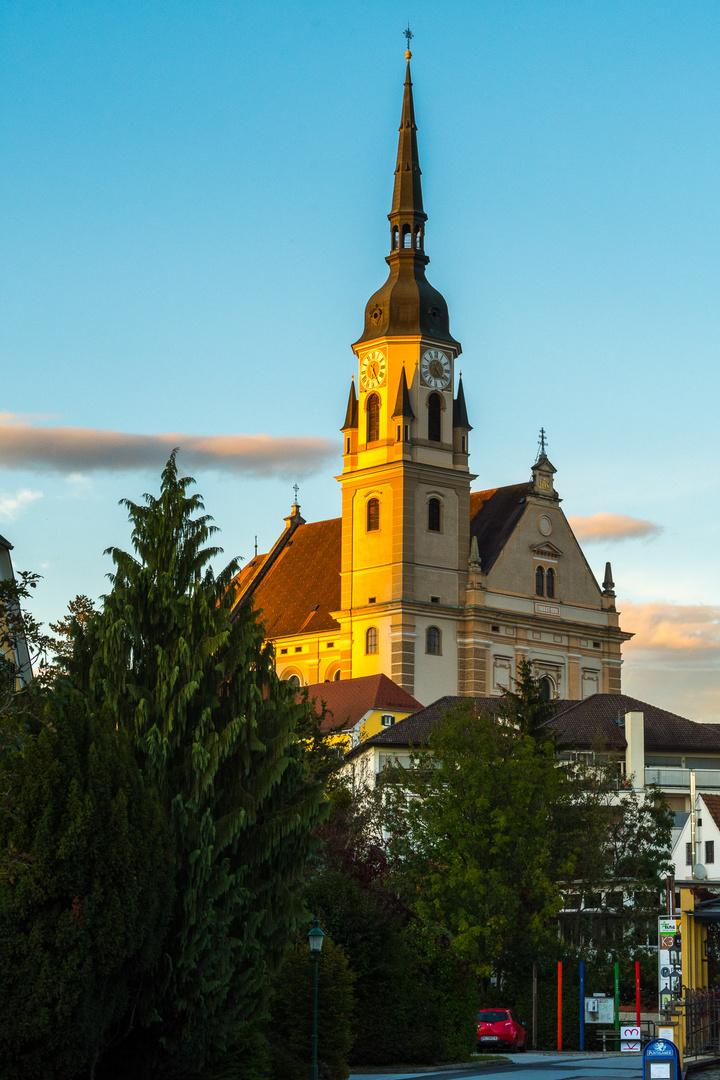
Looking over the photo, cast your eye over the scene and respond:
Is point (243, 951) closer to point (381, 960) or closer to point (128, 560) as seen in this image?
point (128, 560)

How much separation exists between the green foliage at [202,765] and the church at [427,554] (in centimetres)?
5880

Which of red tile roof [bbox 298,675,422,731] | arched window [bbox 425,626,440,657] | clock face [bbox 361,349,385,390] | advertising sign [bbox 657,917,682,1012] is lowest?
advertising sign [bbox 657,917,682,1012]

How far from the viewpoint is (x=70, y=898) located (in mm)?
24969

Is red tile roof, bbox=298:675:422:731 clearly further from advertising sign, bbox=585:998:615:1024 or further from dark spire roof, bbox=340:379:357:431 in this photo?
advertising sign, bbox=585:998:615:1024

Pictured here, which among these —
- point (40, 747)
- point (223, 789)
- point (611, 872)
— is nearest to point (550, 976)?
point (611, 872)

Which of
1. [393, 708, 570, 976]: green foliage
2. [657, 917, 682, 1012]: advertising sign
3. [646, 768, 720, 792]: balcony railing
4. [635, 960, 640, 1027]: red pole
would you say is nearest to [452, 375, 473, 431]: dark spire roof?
[646, 768, 720, 792]: balcony railing

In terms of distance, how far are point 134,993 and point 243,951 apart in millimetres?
2100

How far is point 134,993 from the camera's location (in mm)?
26953

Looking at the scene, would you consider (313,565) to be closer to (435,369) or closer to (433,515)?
(433,515)

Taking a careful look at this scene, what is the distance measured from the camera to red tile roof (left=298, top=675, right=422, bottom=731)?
8431 centimetres

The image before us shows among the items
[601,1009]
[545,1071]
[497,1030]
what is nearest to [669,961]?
[545,1071]

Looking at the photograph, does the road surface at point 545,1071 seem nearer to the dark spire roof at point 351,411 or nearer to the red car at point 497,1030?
the red car at point 497,1030

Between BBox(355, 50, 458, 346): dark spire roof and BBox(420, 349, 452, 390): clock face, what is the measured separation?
3.15 feet

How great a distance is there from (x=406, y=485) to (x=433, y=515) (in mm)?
2685
